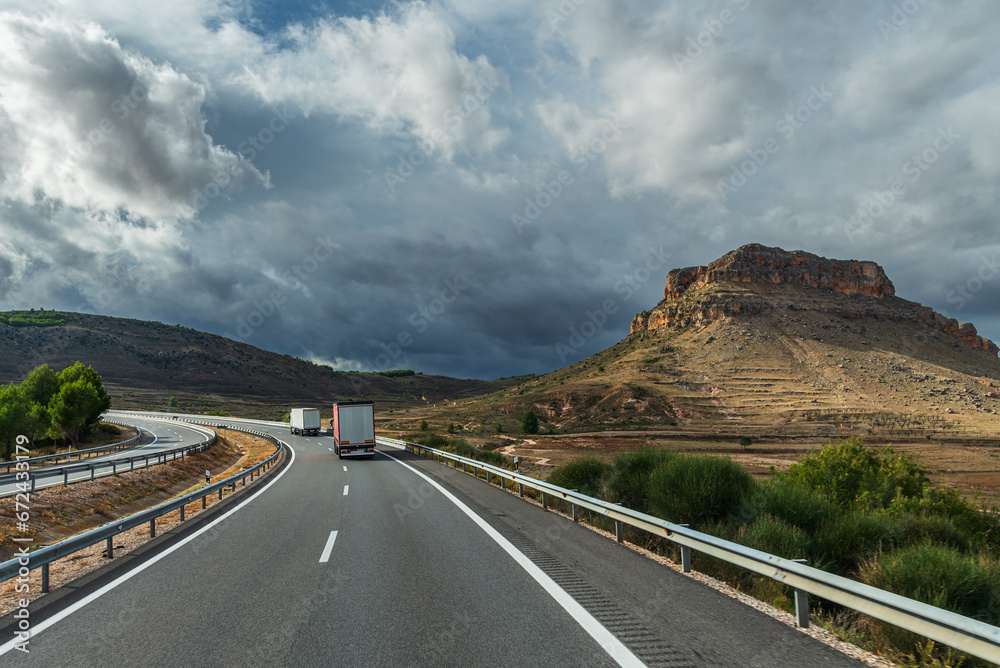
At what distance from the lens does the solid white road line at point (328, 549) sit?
7.82 meters

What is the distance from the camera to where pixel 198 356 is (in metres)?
150

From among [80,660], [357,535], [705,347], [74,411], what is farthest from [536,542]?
[705,347]

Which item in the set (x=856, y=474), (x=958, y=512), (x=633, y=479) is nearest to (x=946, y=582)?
(x=633, y=479)

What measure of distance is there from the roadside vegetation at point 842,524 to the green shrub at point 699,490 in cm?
2

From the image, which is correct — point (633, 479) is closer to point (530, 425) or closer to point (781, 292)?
point (530, 425)

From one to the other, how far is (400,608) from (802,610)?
3808 mm

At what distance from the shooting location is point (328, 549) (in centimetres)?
849

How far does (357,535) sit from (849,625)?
7.25 m

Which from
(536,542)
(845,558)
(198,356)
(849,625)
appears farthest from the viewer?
(198,356)

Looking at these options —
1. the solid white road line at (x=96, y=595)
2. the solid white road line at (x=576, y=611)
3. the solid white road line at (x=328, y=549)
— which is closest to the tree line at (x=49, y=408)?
the solid white road line at (x=96, y=595)

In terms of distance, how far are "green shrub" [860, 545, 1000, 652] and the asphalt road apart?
144cm

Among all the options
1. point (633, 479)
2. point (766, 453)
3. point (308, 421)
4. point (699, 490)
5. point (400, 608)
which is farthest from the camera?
point (308, 421)

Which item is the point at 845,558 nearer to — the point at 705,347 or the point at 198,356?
the point at 705,347

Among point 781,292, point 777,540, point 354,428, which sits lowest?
point 777,540
